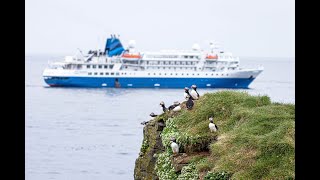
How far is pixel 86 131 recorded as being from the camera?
34969mm

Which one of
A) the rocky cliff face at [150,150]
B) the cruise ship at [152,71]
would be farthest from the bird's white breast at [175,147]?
the cruise ship at [152,71]

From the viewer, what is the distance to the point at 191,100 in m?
9.71

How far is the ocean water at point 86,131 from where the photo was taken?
2377cm

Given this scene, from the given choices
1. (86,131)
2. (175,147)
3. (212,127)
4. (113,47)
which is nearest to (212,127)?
(212,127)

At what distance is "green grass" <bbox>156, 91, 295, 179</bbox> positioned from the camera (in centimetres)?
652

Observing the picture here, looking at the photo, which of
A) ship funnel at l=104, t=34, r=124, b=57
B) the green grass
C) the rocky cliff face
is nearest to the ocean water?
ship funnel at l=104, t=34, r=124, b=57

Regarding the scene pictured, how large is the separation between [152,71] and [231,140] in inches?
2277

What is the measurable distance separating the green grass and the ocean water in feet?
38.9

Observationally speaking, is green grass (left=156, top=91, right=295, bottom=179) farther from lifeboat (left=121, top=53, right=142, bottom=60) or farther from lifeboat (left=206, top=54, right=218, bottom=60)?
lifeboat (left=121, top=53, right=142, bottom=60)

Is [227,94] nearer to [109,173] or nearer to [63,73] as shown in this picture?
[109,173]
